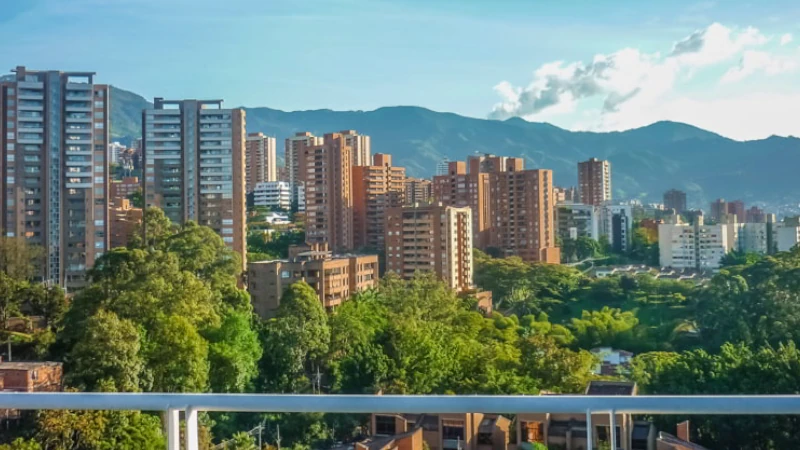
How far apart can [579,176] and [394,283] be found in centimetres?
1383

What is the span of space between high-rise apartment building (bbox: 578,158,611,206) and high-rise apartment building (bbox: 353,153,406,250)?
318 inches

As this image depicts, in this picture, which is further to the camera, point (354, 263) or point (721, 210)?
point (721, 210)

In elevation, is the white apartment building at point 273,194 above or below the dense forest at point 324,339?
above

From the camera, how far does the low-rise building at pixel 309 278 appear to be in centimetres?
838

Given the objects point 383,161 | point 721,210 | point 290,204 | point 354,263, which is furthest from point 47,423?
point 721,210

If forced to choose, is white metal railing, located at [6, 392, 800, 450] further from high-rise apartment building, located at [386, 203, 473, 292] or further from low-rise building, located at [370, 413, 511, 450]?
high-rise apartment building, located at [386, 203, 473, 292]

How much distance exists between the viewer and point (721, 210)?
720 inches

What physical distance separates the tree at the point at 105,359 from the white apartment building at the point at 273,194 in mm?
14342

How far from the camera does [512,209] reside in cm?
1404

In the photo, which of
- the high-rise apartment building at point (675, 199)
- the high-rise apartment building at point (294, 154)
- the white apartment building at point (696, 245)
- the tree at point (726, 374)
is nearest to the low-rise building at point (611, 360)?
the tree at point (726, 374)

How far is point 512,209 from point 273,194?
825cm

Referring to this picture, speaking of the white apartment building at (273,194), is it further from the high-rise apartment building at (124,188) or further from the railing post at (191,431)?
the railing post at (191,431)

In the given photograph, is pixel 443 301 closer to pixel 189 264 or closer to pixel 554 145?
pixel 189 264

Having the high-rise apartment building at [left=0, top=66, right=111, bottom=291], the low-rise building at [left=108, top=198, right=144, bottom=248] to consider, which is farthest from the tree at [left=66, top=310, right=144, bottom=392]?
the low-rise building at [left=108, top=198, right=144, bottom=248]
